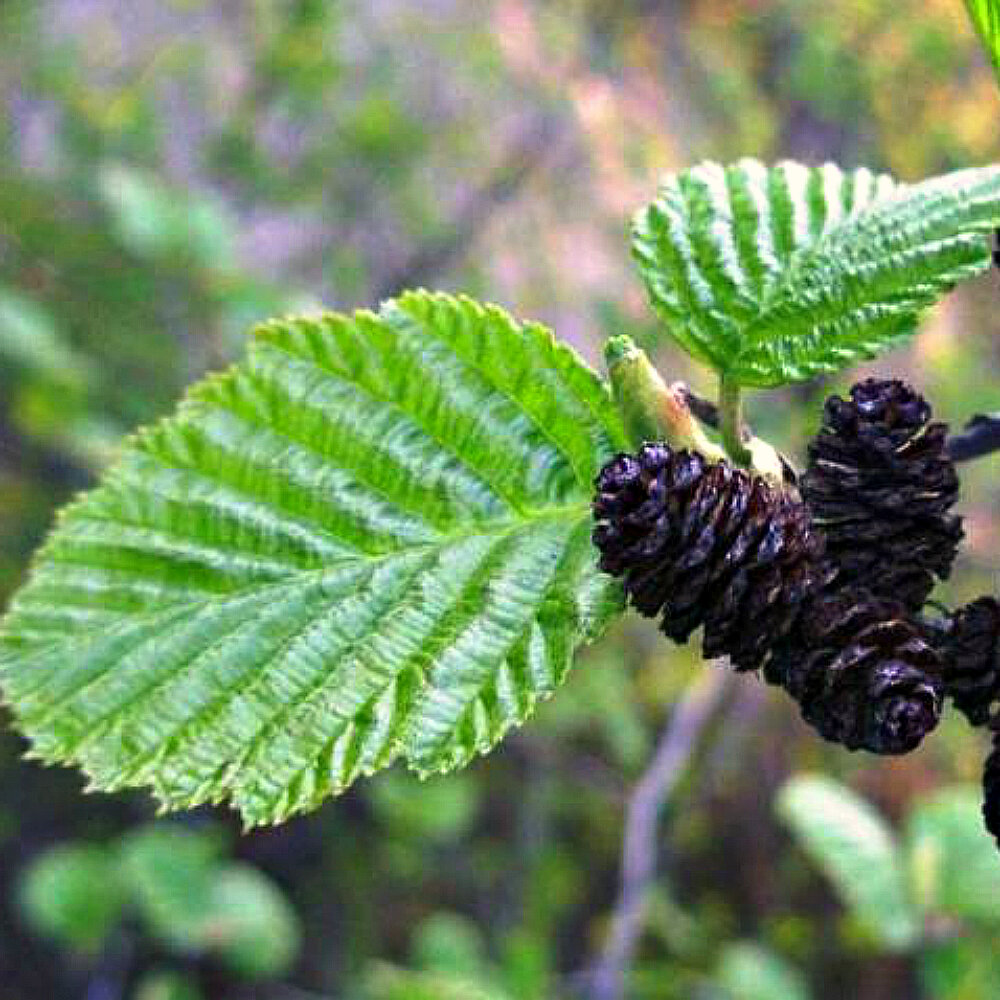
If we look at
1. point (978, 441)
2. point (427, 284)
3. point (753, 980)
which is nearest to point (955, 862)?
point (753, 980)


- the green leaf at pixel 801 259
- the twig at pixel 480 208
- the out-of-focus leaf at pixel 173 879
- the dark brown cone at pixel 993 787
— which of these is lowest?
the out-of-focus leaf at pixel 173 879

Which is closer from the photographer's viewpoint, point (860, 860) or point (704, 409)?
point (704, 409)

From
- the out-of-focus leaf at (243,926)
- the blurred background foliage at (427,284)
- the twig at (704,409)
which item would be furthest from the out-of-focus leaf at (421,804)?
the twig at (704,409)

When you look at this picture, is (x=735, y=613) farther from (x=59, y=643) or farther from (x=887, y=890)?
(x=887, y=890)

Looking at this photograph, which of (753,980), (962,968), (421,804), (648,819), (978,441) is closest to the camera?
(978,441)

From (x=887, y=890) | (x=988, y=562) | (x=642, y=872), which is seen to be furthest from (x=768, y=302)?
(x=988, y=562)

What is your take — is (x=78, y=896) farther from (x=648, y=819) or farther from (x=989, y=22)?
(x=989, y=22)

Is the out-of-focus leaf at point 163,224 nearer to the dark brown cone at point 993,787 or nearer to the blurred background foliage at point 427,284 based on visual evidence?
the blurred background foliage at point 427,284
